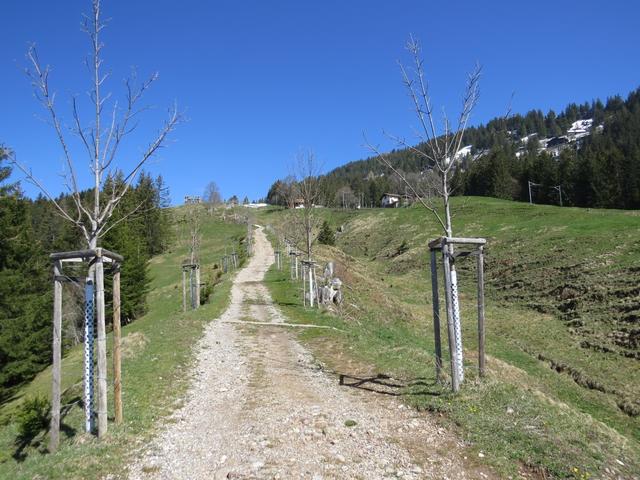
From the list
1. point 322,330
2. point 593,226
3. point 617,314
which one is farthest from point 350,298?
point 593,226

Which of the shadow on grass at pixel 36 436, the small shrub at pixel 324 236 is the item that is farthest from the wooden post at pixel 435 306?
the small shrub at pixel 324 236

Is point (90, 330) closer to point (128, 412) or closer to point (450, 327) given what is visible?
point (128, 412)

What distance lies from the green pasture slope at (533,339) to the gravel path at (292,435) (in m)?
0.69

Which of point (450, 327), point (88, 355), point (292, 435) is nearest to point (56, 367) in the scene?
point (88, 355)

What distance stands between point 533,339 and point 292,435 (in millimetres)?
19561

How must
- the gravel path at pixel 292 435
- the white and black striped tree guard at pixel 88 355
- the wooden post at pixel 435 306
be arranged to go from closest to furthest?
the gravel path at pixel 292 435, the white and black striped tree guard at pixel 88 355, the wooden post at pixel 435 306

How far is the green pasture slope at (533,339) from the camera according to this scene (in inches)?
269

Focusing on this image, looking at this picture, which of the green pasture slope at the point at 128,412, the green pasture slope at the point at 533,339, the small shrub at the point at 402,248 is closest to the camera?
the green pasture slope at the point at 128,412

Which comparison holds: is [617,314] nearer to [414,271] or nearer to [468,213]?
[414,271]

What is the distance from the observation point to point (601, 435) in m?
7.57

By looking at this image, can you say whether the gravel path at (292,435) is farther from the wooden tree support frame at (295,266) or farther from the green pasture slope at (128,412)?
the wooden tree support frame at (295,266)

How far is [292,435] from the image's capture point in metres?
7.27

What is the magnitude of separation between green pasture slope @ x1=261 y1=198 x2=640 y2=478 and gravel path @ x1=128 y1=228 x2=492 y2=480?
2.28ft

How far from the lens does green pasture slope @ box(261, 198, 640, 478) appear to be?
6832 millimetres
